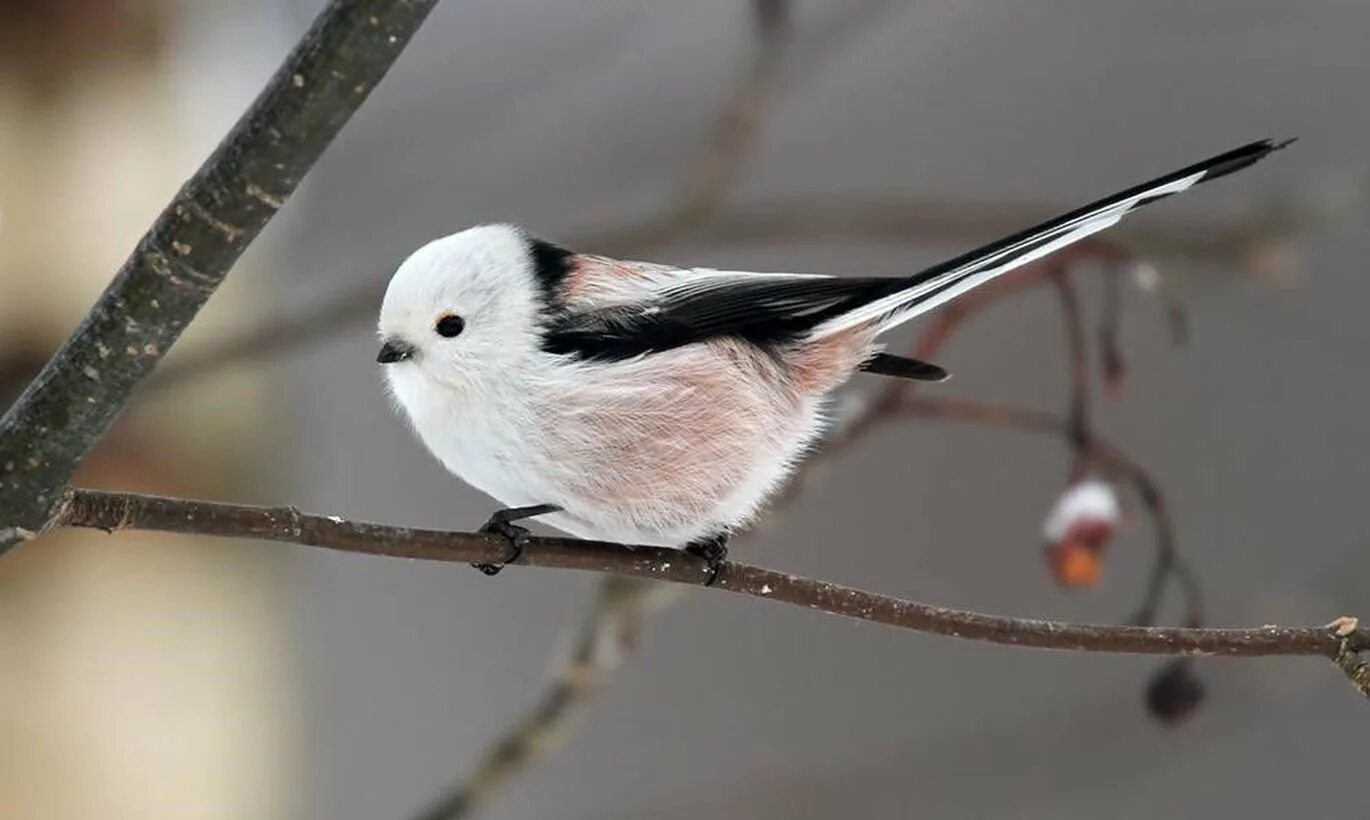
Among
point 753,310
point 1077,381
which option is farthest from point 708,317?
point 1077,381

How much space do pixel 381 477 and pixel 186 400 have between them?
1.44 ft

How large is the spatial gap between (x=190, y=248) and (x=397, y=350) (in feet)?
0.92

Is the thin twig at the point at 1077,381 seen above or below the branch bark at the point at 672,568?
above

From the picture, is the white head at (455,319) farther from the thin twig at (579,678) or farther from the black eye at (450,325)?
the thin twig at (579,678)

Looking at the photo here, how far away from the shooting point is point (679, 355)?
2.66 feet

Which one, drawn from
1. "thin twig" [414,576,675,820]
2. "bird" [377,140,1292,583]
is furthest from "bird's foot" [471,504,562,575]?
"thin twig" [414,576,675,820]

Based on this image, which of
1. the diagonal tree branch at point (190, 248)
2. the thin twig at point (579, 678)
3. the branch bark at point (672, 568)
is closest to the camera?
the diagonal tree branch at point (190, 248)

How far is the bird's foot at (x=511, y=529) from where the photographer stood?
678 mm

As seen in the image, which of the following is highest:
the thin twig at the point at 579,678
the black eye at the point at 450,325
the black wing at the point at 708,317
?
the black wing at the point at 708,317

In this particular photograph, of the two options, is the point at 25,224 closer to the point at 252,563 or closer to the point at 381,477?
the point at 252,563

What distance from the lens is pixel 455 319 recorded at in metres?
0.77

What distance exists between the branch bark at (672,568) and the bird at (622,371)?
22mm

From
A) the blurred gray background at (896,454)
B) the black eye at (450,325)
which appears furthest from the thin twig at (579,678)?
the blurred gray background at (896,454)

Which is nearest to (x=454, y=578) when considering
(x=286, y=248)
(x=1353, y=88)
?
(x=286, y=248)
